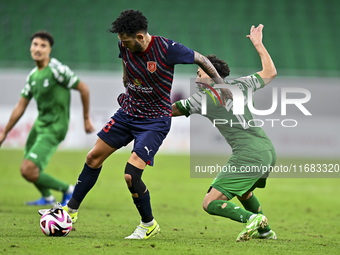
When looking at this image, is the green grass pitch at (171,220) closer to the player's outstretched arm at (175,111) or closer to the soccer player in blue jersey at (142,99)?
the soccer player in blue jersey at (142,99)

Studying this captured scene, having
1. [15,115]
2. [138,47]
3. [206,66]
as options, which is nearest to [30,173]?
[15,115]

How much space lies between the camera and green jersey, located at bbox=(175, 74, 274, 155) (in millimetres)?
4926

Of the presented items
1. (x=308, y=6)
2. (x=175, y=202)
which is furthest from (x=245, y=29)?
(x=175, y=202)

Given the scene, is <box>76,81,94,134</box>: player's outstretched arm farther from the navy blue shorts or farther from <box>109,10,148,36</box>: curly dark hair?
<box>109,10,148,36</box>: curly dark hair

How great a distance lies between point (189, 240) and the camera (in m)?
4.74

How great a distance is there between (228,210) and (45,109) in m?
3.83

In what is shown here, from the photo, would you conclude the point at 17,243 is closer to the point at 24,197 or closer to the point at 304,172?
the point at 24,197

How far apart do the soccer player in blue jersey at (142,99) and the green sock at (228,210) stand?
0.65m

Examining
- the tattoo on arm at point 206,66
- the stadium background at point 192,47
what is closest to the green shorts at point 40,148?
the tattoo on arm at point 206,66

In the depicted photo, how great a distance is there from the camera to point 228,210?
4.63 metres

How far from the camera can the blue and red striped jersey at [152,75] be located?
448 centimetres

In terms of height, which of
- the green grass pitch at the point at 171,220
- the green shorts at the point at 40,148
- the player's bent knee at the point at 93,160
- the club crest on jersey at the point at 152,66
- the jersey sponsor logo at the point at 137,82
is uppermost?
the club crest on jersey at the point at 152,66

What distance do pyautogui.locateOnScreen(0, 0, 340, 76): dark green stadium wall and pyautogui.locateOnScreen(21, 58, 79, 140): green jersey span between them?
12.7m

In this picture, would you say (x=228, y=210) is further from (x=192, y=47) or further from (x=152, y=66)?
(x=192, y=47)
